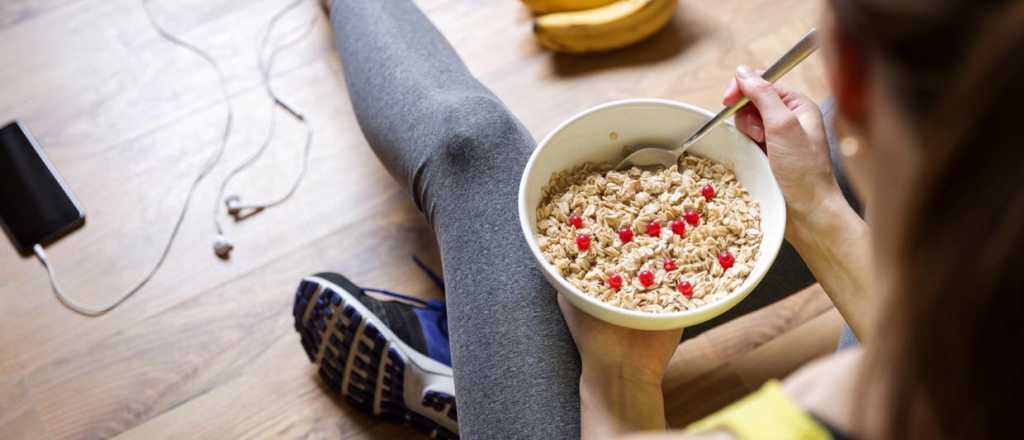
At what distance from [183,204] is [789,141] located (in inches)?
36.7

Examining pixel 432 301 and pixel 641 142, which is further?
pixel 432 301

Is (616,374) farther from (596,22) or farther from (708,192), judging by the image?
(596,22)

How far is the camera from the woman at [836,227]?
0.32 m

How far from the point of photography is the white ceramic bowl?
0.79 m

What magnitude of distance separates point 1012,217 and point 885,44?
0.08 metres

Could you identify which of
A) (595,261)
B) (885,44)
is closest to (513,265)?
(595,261)

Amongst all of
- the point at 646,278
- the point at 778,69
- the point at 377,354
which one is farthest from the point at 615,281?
the point at 377,354

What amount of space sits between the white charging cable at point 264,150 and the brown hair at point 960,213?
1063 millimetres

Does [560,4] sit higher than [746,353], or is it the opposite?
[560,4]

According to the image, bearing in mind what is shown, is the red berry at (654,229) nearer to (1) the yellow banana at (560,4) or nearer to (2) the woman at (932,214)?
(2) the woman at (932,214)

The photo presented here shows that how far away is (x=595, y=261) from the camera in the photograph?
2.71 feet

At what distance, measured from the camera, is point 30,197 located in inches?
51.8

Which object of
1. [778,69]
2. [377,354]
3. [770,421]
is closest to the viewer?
[770,421]

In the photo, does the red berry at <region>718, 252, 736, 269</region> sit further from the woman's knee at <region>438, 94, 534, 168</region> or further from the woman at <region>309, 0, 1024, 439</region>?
the woman's knee at <region>438, 94, 534, 168</region>
